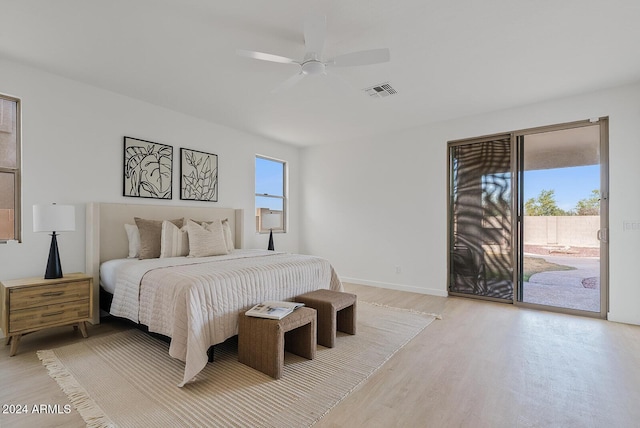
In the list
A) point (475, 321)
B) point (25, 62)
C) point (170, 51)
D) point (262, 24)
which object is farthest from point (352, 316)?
point (25, 62)

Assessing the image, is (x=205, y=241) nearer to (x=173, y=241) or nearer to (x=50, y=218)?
(x=173, y=241)

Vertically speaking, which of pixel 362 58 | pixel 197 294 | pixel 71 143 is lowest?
pixel 197 294

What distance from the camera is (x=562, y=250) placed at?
12.2 ft

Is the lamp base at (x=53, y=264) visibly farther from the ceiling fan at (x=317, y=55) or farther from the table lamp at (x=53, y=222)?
the ceiling fan at (x=317, y=55)

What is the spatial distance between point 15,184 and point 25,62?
3.79 ft

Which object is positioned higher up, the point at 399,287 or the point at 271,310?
the point at 271,310

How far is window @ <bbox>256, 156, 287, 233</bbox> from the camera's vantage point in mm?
5129

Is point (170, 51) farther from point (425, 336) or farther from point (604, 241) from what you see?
point (604, 241)

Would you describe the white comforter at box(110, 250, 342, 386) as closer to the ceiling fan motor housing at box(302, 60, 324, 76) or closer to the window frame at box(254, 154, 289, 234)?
the ceiling fan motor housing at box(302, 60, 324, 76)

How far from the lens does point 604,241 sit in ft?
11.2

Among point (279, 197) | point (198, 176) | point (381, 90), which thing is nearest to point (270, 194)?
point (279, 197)

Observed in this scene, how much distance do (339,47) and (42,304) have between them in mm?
3324

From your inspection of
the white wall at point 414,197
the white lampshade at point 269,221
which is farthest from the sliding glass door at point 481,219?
the white lampshade at point 269,221

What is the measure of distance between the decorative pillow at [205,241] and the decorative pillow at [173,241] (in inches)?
4.5
